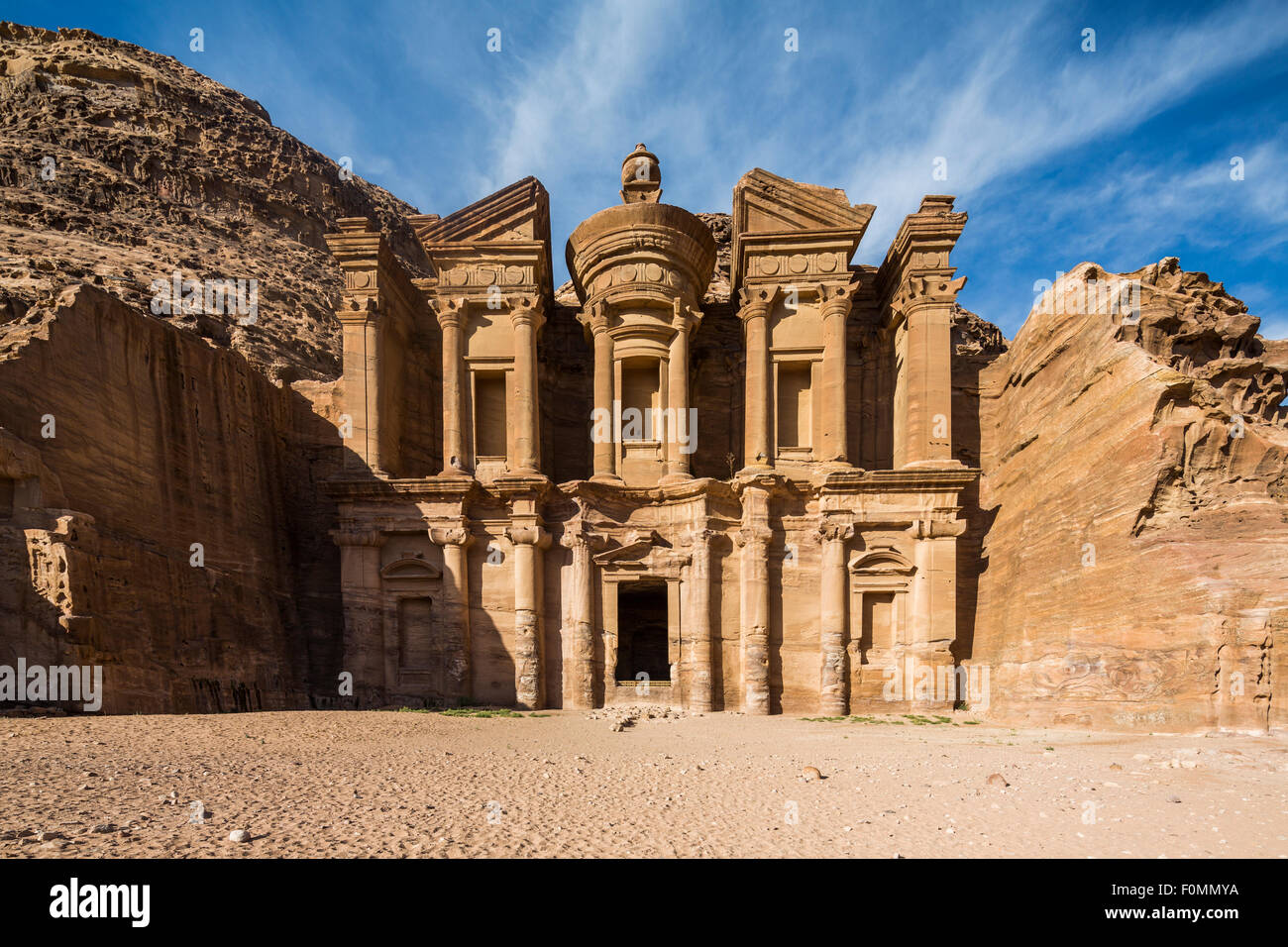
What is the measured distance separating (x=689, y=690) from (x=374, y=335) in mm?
15499

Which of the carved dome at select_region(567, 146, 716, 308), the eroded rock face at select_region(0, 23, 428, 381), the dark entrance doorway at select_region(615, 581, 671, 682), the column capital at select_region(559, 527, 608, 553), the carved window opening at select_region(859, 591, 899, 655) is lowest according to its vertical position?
the dark entrance doorway at select_region(615, 581, 671, 682)

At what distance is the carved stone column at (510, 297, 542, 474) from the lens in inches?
802

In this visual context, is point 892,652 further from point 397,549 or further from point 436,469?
point 436,469

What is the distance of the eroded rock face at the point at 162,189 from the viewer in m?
28.5

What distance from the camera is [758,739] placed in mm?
12695

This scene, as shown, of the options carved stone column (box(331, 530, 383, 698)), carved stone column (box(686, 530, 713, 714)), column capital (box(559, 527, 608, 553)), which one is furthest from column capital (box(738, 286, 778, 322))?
carved stone column (box(331, 530, 383, 698))

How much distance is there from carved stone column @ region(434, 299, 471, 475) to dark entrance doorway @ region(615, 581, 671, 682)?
901 cm

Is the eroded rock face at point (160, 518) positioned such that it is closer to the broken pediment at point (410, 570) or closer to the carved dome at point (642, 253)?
the broken pediment at point (410, 570)

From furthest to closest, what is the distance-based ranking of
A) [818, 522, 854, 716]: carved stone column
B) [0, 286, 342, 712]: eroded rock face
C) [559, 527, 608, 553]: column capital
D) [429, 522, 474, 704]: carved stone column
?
[559, 527, 608, 553]: column capital < [429, 522, 474, 704]: carved stone column < [818, 522, 854, 716]: carved stone column < [0, 286, 342, 712]: eroded rock face

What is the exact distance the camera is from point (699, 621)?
18250mm

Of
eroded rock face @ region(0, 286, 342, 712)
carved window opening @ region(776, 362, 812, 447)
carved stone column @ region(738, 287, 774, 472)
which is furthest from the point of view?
carved window opening @ region(776, 362, 812, 447)

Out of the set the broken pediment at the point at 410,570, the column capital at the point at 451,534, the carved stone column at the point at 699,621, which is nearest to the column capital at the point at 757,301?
the carved stone column at the point at 699,621

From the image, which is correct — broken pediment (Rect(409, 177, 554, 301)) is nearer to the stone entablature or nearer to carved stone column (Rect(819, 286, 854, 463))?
the stone entablature

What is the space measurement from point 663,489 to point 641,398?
4.42 metres
